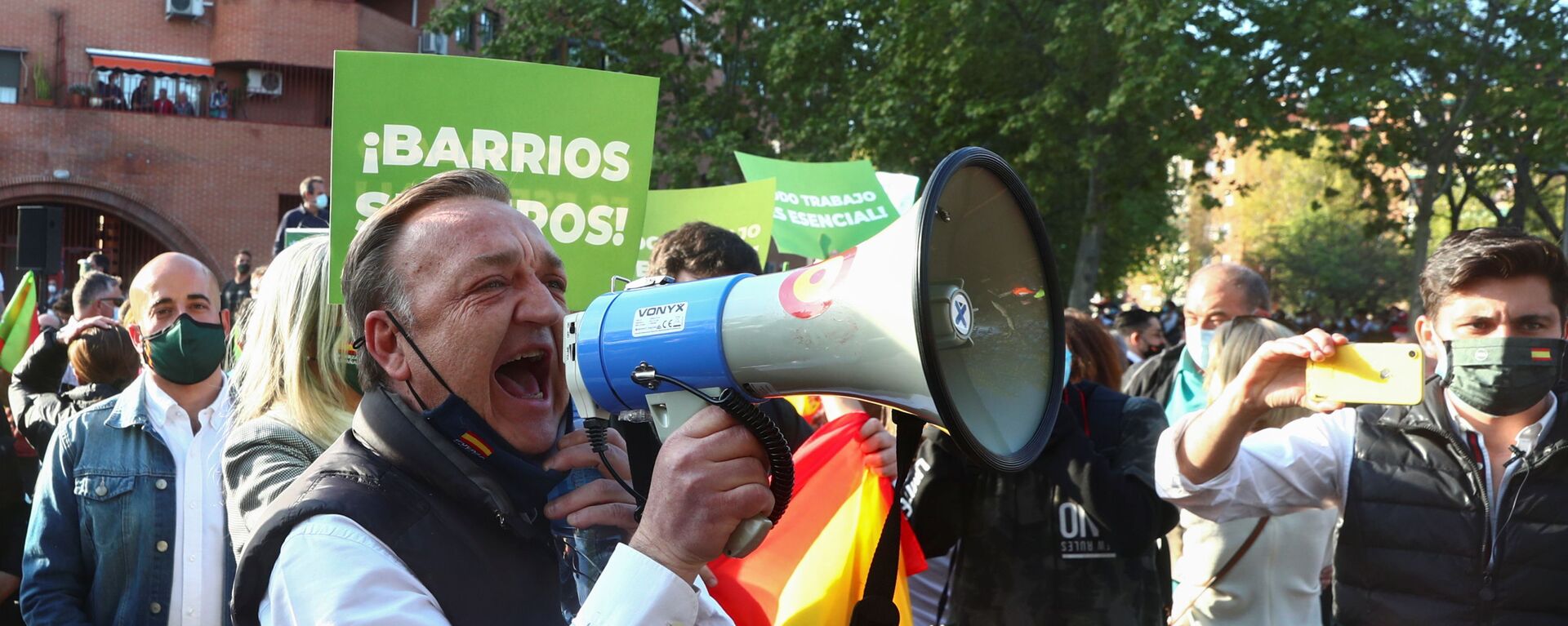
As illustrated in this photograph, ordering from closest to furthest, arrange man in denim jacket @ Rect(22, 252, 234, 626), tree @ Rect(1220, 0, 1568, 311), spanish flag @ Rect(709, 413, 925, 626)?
spanish flag @ Rect(709, 413, 925, 626) → man in denim jacket @ Rect(22, 252, 234, 626) → tree @ Rect(1220, 0, 1568, 311)

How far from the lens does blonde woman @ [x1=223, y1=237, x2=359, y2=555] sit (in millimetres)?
2463

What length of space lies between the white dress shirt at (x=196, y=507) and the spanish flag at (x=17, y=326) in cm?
290

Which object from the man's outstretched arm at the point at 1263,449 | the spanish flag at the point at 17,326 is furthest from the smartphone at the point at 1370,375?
the spanish flag at the point at 17,326

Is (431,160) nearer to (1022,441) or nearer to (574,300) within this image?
(574,300)

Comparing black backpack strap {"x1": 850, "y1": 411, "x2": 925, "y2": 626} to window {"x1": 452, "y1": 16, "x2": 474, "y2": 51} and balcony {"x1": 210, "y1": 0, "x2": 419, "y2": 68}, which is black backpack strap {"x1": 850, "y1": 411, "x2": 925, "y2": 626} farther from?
balcony {"x1": 210, "y1": 0, "x2": 419, "y2": 68}

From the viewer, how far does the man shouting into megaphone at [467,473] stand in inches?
62.1

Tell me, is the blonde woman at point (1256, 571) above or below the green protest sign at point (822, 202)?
below

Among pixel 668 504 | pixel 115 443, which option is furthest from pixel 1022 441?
pixel 115 443

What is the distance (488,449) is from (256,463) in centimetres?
91

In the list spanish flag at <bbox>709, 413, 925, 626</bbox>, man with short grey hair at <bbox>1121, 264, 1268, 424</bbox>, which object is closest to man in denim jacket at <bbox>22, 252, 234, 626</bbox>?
spanish flag at <bbox>709, 413, 925, 626</bbox>

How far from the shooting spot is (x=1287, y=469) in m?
2.88

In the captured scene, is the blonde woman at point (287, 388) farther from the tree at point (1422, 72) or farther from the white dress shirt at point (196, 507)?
the tree at point (1422, 72)

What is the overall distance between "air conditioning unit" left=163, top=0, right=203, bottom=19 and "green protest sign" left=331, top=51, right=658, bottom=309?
25.7m

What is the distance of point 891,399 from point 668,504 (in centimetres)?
30
